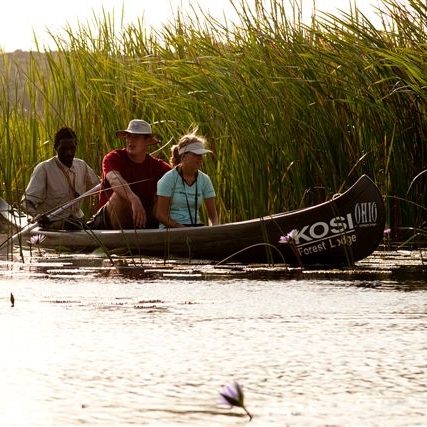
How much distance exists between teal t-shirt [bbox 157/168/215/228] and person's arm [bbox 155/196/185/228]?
0.19ft

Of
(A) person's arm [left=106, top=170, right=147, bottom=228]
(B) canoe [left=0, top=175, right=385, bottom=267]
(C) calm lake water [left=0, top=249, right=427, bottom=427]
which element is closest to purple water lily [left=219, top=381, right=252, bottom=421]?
(C) calm lake water [left=0, top=249, right=427, bottom=427]

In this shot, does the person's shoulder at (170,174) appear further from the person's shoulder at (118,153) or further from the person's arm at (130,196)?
the person's shoulder at (118,153)

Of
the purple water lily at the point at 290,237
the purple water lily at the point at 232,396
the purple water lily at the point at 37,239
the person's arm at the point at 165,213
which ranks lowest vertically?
the purple water lily at the point at 232,396

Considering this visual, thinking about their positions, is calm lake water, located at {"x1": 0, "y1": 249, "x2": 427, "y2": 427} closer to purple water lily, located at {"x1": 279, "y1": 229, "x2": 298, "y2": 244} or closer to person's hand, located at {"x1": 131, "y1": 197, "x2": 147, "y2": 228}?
purple water lily, located at {"x1": 279, "y1": 229, "x2": 298, "y2": 244}

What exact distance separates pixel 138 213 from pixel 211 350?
6005 mm

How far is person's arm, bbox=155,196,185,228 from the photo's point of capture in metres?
11.7

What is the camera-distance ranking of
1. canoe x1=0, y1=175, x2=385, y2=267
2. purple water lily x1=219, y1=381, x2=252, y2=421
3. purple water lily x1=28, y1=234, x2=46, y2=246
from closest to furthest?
purple water lily x1=219, y1=381, x2=252, y2=421, canoe x1=0, y1=175, x2=385, y2=267, purple water lily x1=28, y1=234, x2=46, y2=246

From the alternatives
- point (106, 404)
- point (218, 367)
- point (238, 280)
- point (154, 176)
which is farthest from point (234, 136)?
point (106, 404)

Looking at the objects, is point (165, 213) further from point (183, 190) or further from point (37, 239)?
point (37, 239)

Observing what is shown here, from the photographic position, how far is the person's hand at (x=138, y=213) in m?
12.1

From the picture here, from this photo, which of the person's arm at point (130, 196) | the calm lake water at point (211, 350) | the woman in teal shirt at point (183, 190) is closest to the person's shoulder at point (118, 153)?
the person's arm at point (130, 196)

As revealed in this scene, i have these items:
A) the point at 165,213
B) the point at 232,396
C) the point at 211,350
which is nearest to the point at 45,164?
the point at 165,213

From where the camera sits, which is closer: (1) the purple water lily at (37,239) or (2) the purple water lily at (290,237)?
(2) the purple water lily at (290,237)

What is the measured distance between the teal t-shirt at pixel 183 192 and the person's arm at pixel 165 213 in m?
0.06
